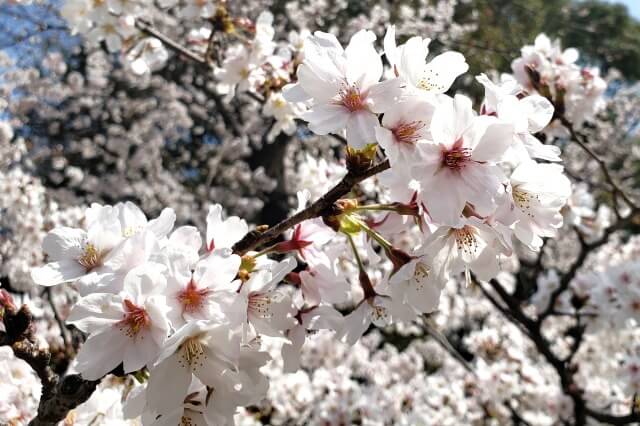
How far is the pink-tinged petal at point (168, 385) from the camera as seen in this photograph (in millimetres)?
785

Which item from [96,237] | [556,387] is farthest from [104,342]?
[556,387]

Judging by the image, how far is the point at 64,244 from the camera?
0.96 metres

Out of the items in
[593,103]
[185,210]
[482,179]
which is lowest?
[185,210]

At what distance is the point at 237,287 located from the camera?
836mm

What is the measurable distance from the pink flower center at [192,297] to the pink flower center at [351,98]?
1.25 ft

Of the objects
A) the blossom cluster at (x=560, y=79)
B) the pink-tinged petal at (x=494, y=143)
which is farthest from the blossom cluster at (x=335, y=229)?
the blossom cluster at (x=560, y=79)

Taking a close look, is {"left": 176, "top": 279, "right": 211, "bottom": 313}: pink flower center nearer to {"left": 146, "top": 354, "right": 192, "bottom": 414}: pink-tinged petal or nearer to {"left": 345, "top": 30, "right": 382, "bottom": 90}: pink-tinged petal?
{"left": 146, "top": 354, "right": 192, "bottom": 414}: pink-tinged petal

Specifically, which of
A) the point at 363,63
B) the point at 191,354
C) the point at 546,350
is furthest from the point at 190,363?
the point at 546,350

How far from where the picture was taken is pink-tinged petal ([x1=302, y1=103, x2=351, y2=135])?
863 mm

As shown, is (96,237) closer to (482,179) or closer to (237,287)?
(237,287)

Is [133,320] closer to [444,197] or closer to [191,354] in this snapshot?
[191,354]

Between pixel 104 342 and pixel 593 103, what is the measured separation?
8.06ft

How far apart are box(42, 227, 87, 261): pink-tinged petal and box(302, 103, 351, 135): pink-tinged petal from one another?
1.54 ft

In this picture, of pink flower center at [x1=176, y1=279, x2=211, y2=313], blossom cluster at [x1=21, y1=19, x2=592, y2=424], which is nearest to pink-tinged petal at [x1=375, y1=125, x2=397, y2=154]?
blossom cluster at [x1=21, y1=19, x2=592, y2=424]
